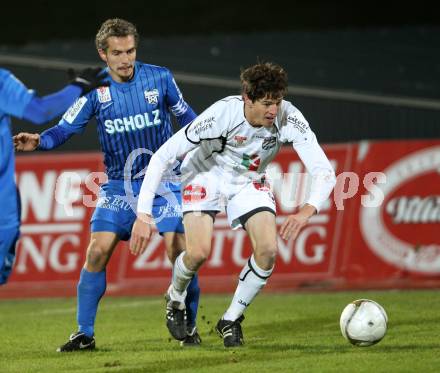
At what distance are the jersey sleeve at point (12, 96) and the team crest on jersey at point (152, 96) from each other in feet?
5.60

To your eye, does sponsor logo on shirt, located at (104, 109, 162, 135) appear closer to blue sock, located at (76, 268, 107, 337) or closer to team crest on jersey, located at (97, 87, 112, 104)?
team crest on jersey, located at (97, 87, 112, 104)

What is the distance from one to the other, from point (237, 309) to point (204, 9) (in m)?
15.0

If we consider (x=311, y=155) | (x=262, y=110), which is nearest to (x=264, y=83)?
(x=262, y=110)

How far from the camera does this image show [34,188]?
41.5ft

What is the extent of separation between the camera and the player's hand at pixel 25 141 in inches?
273

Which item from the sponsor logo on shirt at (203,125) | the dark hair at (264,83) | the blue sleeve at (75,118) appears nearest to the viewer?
the dark hair at (264,83)

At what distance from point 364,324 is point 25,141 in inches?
106

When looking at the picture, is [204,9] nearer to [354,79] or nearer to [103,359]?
[354,79]

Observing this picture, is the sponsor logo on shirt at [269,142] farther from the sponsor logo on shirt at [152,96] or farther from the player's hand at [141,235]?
the player's hand at [141,235]

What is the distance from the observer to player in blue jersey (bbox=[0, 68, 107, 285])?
584cm

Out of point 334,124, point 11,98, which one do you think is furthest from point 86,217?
point 11,98

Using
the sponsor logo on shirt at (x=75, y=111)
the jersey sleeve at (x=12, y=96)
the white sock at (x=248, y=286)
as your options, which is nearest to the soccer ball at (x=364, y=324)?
the white sock at (x=248, y=286)

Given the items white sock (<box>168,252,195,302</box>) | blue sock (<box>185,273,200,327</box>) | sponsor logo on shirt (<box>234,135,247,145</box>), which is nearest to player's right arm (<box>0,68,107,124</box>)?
sponsor logo on shirt (<box>234,135,247,145</box>)

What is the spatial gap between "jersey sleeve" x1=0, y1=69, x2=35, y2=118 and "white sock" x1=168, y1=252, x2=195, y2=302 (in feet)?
6.27
